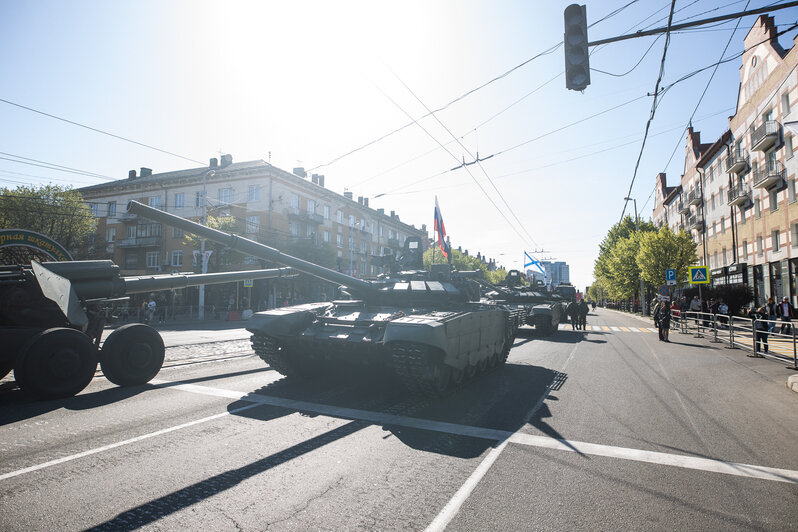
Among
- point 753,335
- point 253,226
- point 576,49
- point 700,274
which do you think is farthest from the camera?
point 253,226

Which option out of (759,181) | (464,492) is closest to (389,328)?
(464,492)

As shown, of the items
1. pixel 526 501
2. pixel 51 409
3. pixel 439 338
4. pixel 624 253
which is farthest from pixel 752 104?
pixel 51 409

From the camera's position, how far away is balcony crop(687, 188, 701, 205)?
3891 centimetres

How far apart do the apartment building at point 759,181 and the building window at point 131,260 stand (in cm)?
5057

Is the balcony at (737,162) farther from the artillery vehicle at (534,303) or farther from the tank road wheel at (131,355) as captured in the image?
the tank road wheel at (131,355)

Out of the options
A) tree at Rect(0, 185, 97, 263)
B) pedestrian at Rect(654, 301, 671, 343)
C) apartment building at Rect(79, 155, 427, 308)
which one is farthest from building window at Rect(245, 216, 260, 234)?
pedestrian at Rect(654, 301, 671, 343)

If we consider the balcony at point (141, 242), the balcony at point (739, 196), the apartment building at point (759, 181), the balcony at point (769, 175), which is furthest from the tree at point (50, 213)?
the balcony at point (739, 196)

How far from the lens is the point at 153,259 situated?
44.0 m

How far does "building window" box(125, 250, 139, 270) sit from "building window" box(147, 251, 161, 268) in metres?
1.59

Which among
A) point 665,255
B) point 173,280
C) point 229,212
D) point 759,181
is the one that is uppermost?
point 229,212

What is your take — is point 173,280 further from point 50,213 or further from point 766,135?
point 766,135

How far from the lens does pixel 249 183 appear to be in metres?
38.9

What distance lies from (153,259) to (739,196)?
4944 centimetres

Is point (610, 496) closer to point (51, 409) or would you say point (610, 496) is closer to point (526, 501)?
point (526, 501)
